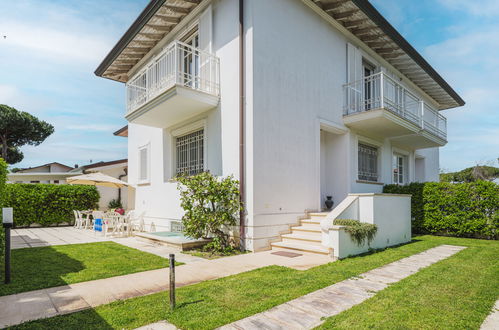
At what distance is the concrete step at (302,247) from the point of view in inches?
271

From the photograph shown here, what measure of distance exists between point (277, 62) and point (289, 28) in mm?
1280

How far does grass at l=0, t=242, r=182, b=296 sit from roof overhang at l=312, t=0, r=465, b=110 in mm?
9074

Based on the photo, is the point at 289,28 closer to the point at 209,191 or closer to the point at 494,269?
the point at 209,191

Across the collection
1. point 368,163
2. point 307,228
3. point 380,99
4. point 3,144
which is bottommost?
point 307,228

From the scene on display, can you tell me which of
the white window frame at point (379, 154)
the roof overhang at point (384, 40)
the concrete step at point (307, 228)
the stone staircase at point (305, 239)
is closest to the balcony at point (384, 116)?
the white window frame at point (379, 154)

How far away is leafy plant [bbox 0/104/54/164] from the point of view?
2789 centimetres

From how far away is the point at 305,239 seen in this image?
761 centimetres

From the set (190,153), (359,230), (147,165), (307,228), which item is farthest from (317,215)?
(147,165)

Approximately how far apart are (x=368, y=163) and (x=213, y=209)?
7307 millimetres

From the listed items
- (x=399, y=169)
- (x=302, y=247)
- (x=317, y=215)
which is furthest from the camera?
(x=399, y=169)

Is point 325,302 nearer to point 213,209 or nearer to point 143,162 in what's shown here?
point 213,209

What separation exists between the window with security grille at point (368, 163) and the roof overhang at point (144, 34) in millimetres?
8030

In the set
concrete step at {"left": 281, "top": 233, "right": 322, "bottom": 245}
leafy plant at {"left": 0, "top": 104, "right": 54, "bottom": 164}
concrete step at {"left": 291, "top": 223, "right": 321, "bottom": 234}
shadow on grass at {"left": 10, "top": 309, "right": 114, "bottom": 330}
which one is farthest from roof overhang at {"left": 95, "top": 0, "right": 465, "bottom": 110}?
leafy plant at {"left": 0, "top": 104, "right": 54, "bottom": 164}

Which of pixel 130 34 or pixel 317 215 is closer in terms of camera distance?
pixel 317 215
